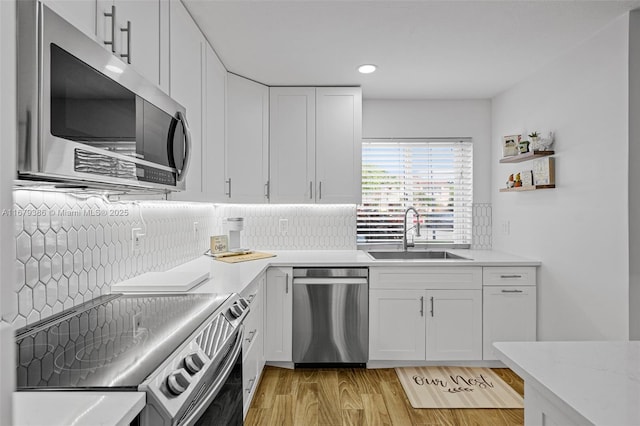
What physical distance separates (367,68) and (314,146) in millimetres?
826

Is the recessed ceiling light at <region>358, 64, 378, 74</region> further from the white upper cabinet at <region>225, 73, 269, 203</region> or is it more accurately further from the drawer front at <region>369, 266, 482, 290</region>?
the drawer front at <region>369, 266, 482, 290</region>

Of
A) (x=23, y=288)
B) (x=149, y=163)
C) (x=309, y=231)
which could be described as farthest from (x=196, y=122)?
(x=309, y=231)

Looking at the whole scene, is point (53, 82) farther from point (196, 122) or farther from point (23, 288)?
point (196, 122)

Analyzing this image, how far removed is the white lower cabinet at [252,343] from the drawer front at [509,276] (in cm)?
178

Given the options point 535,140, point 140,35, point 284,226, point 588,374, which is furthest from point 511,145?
point 140,35

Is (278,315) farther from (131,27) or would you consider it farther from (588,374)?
(588,374)

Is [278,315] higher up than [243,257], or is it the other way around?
[243,257]

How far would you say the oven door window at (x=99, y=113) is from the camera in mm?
952

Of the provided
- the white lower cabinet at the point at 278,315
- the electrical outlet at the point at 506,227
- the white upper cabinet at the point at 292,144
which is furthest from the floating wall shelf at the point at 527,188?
the white lower cabinet at the point at 278,315

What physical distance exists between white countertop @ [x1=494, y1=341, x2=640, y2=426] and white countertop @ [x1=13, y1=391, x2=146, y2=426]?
89 cm

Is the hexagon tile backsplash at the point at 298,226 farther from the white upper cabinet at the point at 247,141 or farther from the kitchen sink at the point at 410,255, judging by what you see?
the white upper cabinet at the point at 247,141

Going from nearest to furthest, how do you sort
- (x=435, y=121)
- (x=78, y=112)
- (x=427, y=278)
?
(x=78, y=112)
(x=427, y=278)
(x=435, y=121)

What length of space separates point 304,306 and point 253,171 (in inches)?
48.9

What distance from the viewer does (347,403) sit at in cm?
256
